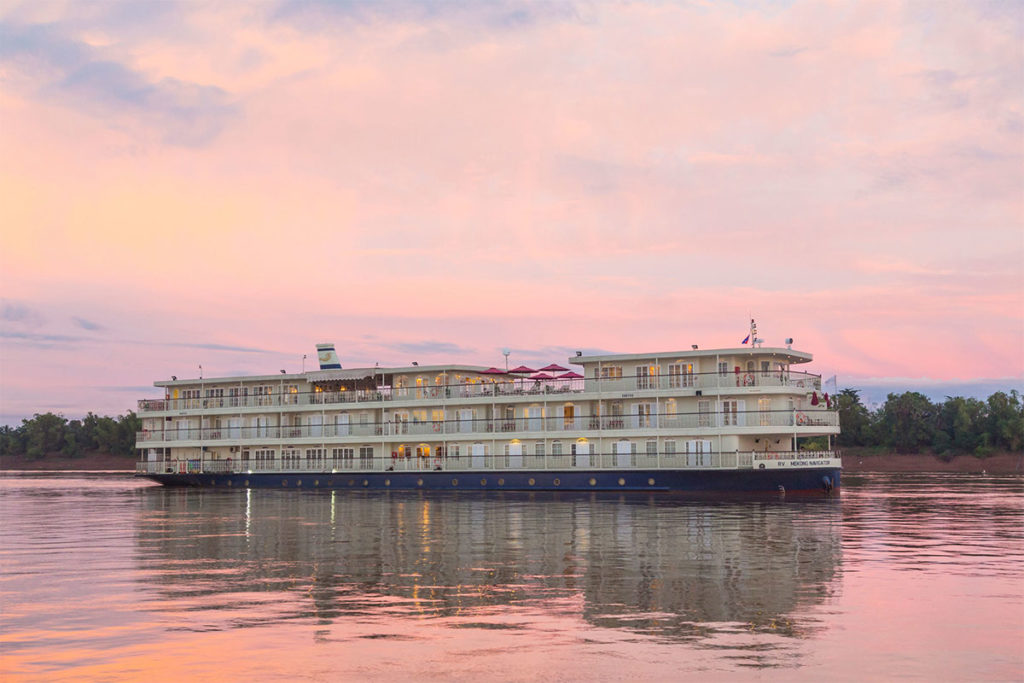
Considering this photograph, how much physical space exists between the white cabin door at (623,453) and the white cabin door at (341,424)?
877 inches

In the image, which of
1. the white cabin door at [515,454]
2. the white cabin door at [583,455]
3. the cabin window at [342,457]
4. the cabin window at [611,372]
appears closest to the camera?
the white cabin door at [583,455]

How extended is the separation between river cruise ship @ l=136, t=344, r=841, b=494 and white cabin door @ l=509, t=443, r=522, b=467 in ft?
0.36

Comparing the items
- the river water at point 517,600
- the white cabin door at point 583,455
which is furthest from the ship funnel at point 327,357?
the river water at point 517,600

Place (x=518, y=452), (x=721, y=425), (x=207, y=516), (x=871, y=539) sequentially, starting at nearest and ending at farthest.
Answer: (x=871, y=539), (x=207, y=516), (x=721, y=425), (x=518, y=452)

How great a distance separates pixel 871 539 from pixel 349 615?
21385 millimetres

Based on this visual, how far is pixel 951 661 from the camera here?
50.5 feet

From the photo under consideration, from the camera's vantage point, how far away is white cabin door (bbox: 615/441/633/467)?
6719 centimetres

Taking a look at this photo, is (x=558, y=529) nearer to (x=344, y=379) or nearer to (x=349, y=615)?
(x=349, y=615)

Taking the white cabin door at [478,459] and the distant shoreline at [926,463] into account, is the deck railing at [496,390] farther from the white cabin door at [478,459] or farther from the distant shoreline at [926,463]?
the distant shoreline at [926,463]

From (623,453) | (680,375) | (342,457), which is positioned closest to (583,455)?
(623,453)

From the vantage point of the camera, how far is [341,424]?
80.1m

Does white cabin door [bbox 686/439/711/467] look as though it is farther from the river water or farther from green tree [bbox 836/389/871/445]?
green tree [bbox 836/389/871/445]

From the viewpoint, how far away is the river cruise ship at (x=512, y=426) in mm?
63719

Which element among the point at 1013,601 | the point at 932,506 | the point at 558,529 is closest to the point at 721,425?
the point at 932,506
